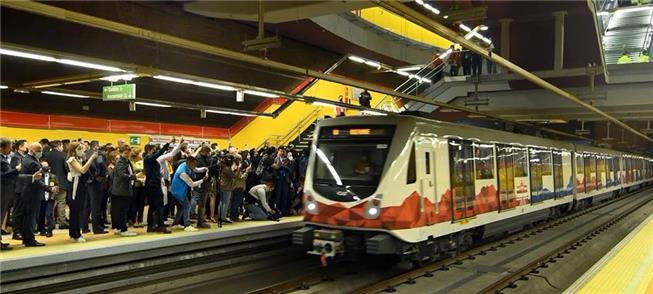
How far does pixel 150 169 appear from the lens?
10.3 meters

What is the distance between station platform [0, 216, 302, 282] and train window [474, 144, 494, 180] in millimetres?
4286

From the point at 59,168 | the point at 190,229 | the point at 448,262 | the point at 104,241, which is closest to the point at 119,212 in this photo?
the point at 104,241

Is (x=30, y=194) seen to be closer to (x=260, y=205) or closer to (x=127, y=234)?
(x=127, y=234)

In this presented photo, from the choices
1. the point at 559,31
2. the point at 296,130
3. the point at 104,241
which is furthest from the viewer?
the point at 296,130

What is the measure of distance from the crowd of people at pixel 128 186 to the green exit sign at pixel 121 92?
1.36 metres

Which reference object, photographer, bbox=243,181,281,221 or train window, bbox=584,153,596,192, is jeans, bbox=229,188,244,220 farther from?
train window, bbox=584,153,596,192

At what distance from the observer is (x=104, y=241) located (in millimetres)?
8898

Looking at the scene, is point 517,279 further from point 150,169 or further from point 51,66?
point 51,66

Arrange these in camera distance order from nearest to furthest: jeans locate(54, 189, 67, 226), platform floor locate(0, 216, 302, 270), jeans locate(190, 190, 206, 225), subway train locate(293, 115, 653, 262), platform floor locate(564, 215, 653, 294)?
platform floor locate(564, 215, 653, 294), platform floor locate(0, 216, 302, 270), subway train locate(293, 115, 653, 262), jeans locate(54, 189, 67, 226), jeans locate(190, 190, 206, 225)

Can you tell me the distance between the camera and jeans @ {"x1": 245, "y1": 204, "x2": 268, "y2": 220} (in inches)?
493

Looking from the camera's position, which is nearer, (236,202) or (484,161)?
(484,161)

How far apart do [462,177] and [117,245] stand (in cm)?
607

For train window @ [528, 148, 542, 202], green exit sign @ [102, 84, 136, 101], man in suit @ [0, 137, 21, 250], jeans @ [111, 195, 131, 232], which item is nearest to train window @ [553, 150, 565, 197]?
train window @ [528, 148, 542, 202]

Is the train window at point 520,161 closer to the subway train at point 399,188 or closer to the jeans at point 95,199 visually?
the subway train at point 399,188
